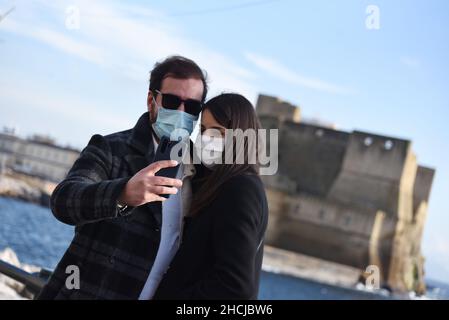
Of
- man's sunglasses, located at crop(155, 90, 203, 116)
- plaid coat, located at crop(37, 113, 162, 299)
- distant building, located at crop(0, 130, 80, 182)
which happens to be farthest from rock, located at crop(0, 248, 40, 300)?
distant building, located at crop(0, 130, 80, 182)

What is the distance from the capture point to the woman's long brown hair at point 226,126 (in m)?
0.97

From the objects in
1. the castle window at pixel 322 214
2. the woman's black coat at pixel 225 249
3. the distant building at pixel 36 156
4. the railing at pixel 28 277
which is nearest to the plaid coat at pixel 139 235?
the woman's black coat at pixel 225 249

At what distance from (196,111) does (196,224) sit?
255mm

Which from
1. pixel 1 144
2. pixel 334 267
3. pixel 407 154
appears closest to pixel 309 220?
pixel 334 267

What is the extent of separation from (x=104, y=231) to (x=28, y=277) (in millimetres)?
359

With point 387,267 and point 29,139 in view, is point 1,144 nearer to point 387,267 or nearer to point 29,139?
point 29,139

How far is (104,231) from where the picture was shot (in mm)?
1091

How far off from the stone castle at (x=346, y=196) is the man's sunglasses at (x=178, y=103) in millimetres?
18967

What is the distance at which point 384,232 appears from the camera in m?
20.4

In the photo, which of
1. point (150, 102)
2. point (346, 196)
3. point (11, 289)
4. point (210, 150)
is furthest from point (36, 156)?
point (210, 150)

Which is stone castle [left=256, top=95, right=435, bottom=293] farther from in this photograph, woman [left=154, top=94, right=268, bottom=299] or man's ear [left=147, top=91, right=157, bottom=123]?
woman [left=154, top=94, right=268, bottom=299]

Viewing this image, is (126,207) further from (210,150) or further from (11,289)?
(11,289)

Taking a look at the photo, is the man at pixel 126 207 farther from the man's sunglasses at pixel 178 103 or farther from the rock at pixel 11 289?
the rock at pixel 11 289

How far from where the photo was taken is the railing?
4.41 ft
